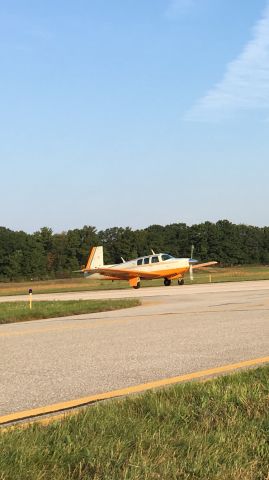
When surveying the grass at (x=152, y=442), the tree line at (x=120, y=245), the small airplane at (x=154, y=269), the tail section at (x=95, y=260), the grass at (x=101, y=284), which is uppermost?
the tree line at (x=120, y=245)

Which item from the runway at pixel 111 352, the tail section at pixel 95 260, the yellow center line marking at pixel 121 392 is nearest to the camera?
the yellow center line marking at pixel 121 392

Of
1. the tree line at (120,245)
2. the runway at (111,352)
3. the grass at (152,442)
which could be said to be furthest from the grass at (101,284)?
the tree line at (120,245)

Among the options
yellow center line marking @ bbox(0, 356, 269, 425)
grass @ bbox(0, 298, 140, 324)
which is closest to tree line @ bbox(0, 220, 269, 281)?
grass @ bbox(0, 298, 140, 324)

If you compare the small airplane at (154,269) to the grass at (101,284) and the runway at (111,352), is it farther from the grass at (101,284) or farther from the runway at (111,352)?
the runway at (111,352)

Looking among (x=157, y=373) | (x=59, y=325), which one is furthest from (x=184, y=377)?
(x=59, y=325)

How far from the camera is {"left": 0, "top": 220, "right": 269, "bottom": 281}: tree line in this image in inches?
4688

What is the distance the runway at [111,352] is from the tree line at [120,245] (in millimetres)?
97478

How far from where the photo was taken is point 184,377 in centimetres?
652

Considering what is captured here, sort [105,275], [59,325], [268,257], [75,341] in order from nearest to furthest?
[75,341]
[59,325]
[105,275]
[268,257]

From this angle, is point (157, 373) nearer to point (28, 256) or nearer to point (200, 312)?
point (200, 312)

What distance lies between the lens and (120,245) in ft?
456

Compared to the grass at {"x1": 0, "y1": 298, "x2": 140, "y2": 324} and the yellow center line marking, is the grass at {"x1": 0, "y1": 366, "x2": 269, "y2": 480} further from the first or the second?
the grass at {"x1": 0, "y1": 298, "x2": 140, "y2": 324}

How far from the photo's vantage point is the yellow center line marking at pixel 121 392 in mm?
4984

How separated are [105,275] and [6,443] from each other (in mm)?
39901
